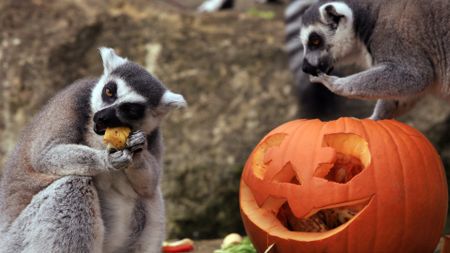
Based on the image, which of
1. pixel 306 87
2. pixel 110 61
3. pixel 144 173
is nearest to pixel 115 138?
pixel 144 173

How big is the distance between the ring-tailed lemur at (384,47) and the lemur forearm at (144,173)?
1636 mm

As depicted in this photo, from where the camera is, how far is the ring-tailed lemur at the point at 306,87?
26.5 feet

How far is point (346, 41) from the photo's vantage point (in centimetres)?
654

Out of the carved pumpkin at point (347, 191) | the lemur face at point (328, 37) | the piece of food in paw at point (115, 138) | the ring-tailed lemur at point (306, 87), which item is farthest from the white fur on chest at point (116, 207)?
the ring-tailed lemur at point (306, 87)

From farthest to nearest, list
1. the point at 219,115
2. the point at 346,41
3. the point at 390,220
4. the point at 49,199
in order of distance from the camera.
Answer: the point at 219,115
the point at 346,41
the point at 390,220
the point at 49,199

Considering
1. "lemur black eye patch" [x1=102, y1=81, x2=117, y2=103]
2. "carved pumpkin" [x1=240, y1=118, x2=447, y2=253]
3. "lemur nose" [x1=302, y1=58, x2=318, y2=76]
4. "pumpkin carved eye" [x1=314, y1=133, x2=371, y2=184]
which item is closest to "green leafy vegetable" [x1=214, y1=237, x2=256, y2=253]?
"carved pumpkin" [x1=240, y1=118, x2=447, y2=253]

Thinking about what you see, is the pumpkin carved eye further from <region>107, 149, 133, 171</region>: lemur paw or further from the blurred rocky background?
the blurred rocky background

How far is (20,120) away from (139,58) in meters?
1.53

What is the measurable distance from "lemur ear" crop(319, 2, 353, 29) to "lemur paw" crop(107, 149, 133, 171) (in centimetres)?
238

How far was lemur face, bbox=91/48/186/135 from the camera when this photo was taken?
4965mm

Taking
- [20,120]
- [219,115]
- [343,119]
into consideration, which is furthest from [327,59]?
[20,120]

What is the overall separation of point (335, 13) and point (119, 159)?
2485mm

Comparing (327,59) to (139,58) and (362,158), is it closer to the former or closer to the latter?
(362,158)

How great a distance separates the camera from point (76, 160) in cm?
495
